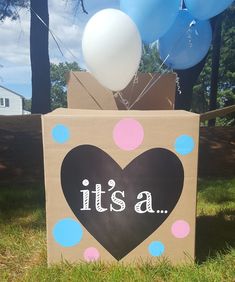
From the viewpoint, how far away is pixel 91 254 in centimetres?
208

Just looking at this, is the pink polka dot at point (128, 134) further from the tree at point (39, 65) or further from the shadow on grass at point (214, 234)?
the tree at point (39, 65)

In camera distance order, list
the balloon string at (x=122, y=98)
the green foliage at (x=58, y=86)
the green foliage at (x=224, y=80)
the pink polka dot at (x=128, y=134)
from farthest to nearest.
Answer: the green foliage at (x=58, y=86) < the green foliage at (x=224, y=80) < the balloon string at (x=122, y=98) < the pink polka dot at (x=128, y=134)

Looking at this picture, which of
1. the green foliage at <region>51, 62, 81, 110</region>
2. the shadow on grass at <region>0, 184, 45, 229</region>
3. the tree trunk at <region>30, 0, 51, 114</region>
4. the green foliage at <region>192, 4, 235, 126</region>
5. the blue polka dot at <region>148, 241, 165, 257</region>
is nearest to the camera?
the blue polka dot at <region>148, 241, 165, 257</region>

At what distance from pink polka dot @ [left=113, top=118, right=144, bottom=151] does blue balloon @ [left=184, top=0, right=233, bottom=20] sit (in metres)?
0.93

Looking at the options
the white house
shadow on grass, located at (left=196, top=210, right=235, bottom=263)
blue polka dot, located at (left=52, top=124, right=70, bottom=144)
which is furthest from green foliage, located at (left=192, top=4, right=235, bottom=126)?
blue polka dot, located at (left=52, top=124, right=70, bottom=144)

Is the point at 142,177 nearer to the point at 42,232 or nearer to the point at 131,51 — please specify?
the point at 131,51

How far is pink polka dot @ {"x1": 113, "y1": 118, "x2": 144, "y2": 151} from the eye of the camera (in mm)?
1946

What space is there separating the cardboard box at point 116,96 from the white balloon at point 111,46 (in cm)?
47

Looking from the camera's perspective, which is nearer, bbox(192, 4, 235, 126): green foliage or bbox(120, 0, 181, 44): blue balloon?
bbox(120, 0, 181, 44): blue balloon

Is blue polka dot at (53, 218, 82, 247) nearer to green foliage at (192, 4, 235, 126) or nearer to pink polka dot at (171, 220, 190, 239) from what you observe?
pink polka dot at (171, 220, 190, 239)

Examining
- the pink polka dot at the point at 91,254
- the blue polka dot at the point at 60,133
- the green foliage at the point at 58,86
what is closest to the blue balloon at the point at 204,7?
the blue polka dot at the point at 60,133

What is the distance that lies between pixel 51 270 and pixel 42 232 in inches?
26.9

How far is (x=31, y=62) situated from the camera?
419 inches

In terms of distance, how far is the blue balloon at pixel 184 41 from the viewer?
8.86ft
